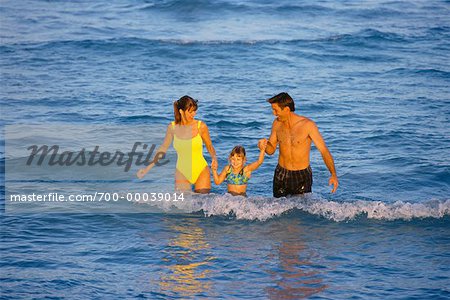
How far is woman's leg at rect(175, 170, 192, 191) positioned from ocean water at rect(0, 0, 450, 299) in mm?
296

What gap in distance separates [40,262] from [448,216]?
5225 millimetres

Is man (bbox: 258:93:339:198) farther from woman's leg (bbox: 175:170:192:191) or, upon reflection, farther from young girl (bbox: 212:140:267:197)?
woman's leg (bbox: 175:170:192:191)

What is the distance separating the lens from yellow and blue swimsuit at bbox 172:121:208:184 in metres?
10.3

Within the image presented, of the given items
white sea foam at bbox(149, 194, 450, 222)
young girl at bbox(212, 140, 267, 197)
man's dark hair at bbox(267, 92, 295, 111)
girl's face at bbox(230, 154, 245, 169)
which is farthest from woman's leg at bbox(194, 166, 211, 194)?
man's dark hair at bbox(267, 92, 295, 111)

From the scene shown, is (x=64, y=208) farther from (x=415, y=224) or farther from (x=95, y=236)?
(x=415, y=224)

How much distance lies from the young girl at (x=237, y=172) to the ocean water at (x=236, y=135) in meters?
0.17

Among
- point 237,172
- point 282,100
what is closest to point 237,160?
point 237,172

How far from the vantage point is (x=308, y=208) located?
1061 cm

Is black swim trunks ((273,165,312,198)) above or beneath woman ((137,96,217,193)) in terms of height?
beneath

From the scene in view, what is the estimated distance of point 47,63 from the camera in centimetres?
1933

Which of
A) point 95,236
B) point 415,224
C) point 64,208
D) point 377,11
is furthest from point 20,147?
point 377,11

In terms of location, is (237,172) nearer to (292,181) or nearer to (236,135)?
(292,181)

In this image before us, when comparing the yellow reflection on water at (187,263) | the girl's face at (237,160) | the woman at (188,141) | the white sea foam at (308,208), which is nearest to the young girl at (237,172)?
the girl's face at (237,160)

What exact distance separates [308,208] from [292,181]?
529 mm
